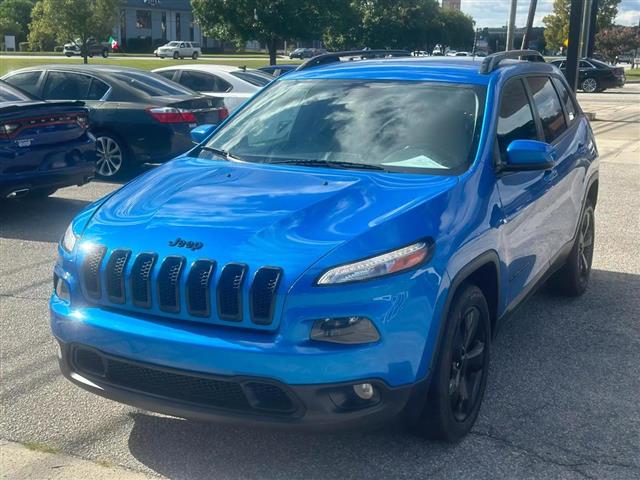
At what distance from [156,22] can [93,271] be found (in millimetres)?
104454

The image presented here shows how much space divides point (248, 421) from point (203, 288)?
553mm

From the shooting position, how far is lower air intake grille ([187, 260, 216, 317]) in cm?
330

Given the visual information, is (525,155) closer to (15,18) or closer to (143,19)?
(15,18)

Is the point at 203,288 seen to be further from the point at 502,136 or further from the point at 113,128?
the point at 113,128

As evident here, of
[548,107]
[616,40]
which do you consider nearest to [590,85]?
[616,40]

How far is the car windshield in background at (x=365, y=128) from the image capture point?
431cm

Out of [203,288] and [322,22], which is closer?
[203,288]

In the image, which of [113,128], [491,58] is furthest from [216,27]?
[491,58]

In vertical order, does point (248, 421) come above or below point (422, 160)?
below

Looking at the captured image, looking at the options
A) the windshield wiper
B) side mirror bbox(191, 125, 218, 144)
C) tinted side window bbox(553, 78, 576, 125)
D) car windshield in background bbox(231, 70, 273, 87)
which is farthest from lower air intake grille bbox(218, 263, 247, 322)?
car windshield in background bbox(231, 70, 273, 87)

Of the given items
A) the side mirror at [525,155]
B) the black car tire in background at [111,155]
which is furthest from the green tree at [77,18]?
the side mirror at [525,155]

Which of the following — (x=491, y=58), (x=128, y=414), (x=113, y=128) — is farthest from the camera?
(x=113, y=128)

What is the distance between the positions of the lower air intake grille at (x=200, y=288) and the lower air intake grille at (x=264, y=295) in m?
0.19

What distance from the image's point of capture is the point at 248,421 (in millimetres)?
3264
